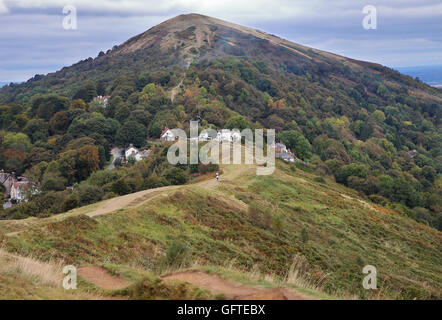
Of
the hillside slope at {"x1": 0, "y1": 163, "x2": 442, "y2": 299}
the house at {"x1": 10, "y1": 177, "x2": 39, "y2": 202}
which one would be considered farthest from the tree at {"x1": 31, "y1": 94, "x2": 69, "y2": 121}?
the hillside slope at {"x1": 0, "y1": 163, "x2": 442, "y2": 299}

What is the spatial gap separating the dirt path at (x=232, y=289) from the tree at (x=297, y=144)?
6632 cm

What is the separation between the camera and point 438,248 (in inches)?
1216

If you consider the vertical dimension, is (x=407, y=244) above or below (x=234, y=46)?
below

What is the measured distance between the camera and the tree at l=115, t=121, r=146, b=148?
218 ft

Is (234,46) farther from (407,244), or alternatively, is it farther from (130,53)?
(407,244)

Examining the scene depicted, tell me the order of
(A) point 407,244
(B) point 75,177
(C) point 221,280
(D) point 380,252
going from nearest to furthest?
(C) point 221,280 < (D) point 380,252 < (A) point 407,244 < (B) point 75,177

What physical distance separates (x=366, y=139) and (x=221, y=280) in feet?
346

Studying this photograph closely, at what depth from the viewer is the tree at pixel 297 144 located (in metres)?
75.1

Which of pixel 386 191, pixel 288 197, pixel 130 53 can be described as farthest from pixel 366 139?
pixel 130 53

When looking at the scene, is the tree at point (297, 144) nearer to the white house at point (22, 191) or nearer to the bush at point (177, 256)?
the white house at point (22, 191)

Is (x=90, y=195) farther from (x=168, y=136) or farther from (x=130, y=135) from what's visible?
(x=130, y=135)

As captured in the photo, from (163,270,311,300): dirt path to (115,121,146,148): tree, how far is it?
190 feet

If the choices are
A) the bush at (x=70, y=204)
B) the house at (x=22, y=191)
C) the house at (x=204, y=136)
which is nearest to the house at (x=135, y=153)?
the house at (x=204, y=136)

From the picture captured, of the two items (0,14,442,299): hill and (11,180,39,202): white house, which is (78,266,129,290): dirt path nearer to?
(0,14,442,299): hill
